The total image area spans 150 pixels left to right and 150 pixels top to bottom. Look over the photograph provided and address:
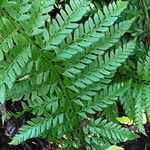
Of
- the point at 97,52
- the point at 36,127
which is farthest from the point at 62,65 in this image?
the point at 36,127

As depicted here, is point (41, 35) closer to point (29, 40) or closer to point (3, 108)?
point (29, 40)

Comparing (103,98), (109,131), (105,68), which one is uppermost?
(105,68)

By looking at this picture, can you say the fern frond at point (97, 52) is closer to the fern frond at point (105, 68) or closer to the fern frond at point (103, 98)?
the fern frond at point (105, 68)

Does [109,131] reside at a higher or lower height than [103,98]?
lower

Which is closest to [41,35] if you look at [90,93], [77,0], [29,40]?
[29,40]

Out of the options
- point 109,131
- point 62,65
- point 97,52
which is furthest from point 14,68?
point 109,131

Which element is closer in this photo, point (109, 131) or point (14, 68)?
point (14, 68)

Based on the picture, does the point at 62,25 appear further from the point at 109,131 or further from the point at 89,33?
the point at 109,131

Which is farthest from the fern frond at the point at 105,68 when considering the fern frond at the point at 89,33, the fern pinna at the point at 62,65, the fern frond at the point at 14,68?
the fern frond at the point at 14,68

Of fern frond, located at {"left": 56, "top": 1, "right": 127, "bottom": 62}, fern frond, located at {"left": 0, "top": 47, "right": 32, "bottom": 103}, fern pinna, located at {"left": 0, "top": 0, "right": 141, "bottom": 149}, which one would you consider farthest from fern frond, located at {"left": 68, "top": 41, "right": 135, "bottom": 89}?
fern frond, located at {"left": 0, "top": 47, "right": 32, "bottom": 103}
